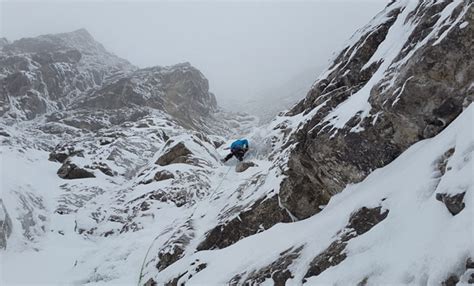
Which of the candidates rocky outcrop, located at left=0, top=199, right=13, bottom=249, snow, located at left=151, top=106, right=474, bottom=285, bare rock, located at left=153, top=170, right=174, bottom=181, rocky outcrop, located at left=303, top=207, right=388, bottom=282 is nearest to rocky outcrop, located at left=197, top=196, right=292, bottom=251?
snow, located at left=151, top=106, right=474, bottom=285

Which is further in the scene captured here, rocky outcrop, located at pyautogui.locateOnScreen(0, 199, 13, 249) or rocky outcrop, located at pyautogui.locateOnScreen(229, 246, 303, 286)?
rocky outcrop, located at pyautogui.locateOnScreen(0, 199, 13, 249)

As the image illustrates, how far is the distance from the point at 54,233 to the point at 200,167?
25.7 feet

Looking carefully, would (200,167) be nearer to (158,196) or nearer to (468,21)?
(158,196)

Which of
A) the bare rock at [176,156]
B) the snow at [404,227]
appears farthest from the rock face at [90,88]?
the snow at [404,227]

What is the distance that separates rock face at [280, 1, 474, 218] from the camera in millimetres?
6738

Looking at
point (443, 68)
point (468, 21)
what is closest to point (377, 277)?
point (443, 68)

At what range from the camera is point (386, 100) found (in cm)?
740

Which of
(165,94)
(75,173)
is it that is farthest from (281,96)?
(75,173)

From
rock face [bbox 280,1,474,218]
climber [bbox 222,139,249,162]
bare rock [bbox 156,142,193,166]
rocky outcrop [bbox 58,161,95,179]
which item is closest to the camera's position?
rock face [bbox 280,1,474,218]

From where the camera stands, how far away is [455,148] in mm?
5426

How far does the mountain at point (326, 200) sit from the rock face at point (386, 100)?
0.02 m

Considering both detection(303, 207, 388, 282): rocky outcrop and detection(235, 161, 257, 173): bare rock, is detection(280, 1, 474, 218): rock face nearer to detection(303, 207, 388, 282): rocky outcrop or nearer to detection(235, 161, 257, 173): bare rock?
detection(303, 207, 388, 282): rocky outcrop

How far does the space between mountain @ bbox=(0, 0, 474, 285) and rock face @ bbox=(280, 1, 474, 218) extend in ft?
0.08

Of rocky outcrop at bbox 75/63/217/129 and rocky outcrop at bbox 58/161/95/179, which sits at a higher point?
rocky outcrop at bbox 75/63/217/129
